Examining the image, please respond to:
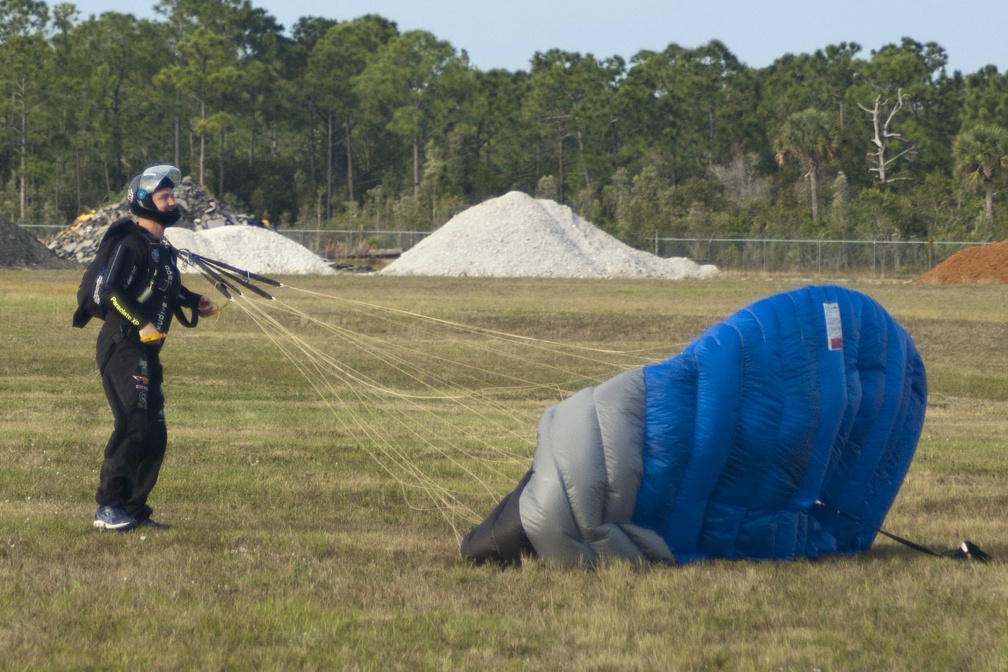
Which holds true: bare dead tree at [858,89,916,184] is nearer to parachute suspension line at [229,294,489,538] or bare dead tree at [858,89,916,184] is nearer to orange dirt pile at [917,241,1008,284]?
orange dirt pile at [917,241,1008,284]

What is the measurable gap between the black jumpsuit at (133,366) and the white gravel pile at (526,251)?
36870 millimetres

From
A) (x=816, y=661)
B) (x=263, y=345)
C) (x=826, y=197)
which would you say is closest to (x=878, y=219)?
(x=826, y=197)

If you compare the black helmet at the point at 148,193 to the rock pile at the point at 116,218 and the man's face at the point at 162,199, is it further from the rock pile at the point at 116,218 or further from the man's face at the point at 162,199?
the rock pile at the point at 116,218

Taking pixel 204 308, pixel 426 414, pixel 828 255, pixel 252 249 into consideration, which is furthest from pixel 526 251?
pixel 204 308

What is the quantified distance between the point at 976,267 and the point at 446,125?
138 ft

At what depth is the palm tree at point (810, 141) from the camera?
64188 mm

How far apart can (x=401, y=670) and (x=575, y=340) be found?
717 inches

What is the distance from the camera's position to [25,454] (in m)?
9.81

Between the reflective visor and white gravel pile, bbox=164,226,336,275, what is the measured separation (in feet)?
121

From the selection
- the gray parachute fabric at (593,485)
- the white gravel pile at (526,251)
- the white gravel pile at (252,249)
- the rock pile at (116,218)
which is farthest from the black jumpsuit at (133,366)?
the rock pile at (116,218)

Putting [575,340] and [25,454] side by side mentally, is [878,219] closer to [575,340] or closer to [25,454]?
[575,340]

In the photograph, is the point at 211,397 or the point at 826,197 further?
the point at 826,197

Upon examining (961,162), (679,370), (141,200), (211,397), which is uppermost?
(961,162)

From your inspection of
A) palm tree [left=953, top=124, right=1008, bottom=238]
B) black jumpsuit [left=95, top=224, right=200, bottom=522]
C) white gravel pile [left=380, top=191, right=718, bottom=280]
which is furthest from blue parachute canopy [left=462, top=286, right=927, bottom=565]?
palm tree [left=953, top=124, right=1008, bottom=238]
